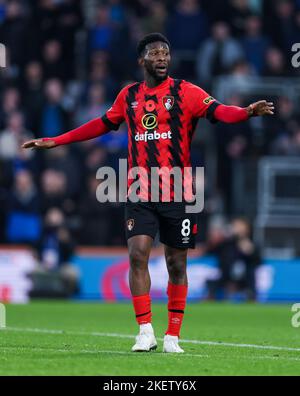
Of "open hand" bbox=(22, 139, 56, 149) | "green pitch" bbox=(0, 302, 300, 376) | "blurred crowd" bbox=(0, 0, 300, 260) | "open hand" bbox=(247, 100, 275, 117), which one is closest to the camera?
"green pitch" bbox=(0, 302, 300, 376)

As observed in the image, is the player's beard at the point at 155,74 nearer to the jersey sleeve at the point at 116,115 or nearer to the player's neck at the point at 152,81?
the player's neck at the point at 152,81

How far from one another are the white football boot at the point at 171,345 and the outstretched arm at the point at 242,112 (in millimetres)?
1763

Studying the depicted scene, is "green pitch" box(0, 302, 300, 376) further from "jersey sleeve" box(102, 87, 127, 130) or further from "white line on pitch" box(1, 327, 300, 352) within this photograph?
"jersey sleeve" box(102, 87, 127, 130)

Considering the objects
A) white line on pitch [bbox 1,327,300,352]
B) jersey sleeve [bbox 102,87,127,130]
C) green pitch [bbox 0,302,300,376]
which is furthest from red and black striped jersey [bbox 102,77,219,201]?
white line on pitch [bbox 1,327,300,352]

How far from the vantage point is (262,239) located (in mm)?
21625

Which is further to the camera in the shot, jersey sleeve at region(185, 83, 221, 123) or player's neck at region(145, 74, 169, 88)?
player's neck at region(145, 74, 169, 88)

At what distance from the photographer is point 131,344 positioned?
1051 cm

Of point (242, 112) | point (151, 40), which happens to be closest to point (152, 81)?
point (151, 40)

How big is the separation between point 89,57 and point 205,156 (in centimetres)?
320

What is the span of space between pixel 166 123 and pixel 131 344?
198cm

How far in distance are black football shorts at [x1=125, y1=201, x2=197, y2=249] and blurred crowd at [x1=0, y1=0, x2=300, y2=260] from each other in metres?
10.5

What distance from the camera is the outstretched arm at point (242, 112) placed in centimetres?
930

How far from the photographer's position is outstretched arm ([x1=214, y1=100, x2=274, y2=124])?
9.30m

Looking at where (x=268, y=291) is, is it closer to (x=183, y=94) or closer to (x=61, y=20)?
(x=61, y=20)
